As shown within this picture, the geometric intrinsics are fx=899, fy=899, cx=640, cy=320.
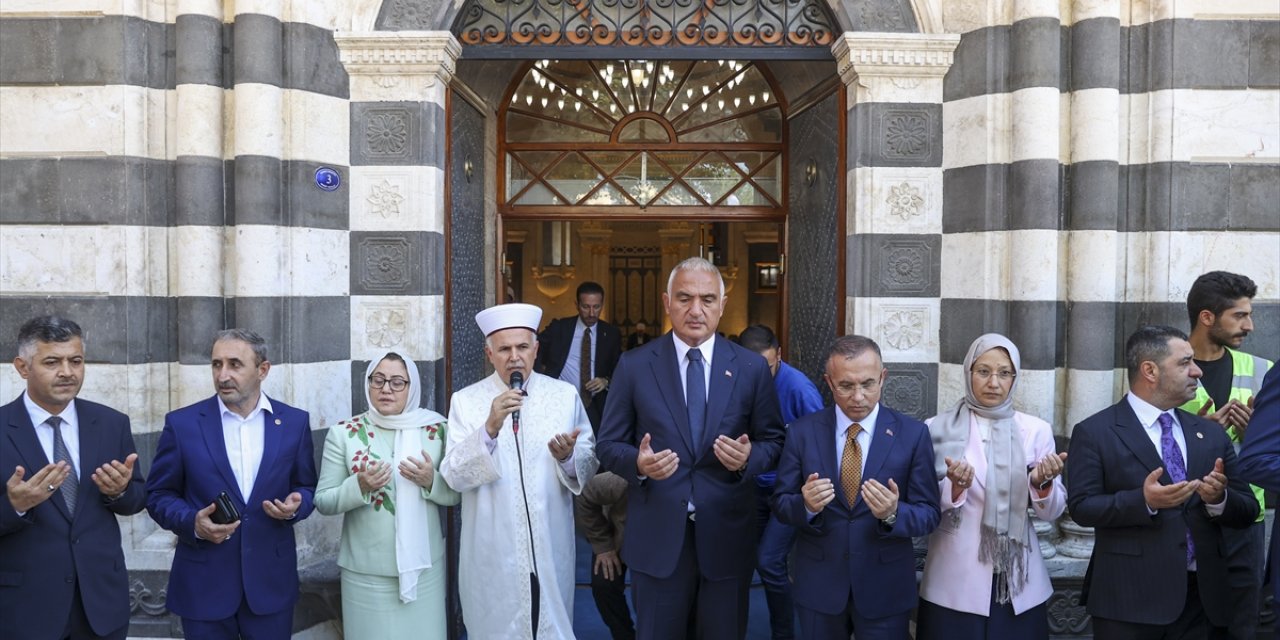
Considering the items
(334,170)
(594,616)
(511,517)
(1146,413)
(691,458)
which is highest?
(334,170)

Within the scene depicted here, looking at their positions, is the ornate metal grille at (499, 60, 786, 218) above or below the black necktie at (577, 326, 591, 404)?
above

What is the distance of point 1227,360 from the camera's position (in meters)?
4.20

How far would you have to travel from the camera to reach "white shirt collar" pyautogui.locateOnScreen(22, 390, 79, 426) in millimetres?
3523

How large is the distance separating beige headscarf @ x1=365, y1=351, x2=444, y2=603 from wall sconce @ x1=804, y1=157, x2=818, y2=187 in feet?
11.2

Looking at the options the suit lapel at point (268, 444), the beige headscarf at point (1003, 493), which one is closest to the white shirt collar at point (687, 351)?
the beige headscarf at point (1003, 493)

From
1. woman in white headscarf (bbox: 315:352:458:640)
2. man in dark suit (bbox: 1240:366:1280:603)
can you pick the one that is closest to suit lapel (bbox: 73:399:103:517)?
woman in white headscarf (bbox: 315:352:458:640)

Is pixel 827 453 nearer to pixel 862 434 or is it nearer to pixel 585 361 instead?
pixel 862 434

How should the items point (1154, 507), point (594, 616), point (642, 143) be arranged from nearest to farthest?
point (1154, 507) → point (594, 616) → point (642, 143)

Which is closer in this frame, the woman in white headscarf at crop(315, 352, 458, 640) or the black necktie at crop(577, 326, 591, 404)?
the woman in white headscarf at crop(315, 352, 458, 640)

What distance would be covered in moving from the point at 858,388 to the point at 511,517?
5.24 ft

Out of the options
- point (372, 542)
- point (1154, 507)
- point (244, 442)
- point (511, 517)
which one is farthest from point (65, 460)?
point (1154, 507)

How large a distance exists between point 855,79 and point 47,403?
436cm

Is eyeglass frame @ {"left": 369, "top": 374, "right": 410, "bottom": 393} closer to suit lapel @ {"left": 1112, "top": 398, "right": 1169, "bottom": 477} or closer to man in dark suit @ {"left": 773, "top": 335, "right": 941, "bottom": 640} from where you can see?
man in dark suit @ {"left": 773, "top": 335, "right": 941, "bottom": 640}

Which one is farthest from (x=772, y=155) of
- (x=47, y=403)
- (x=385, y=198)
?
(x=47, y=403)
